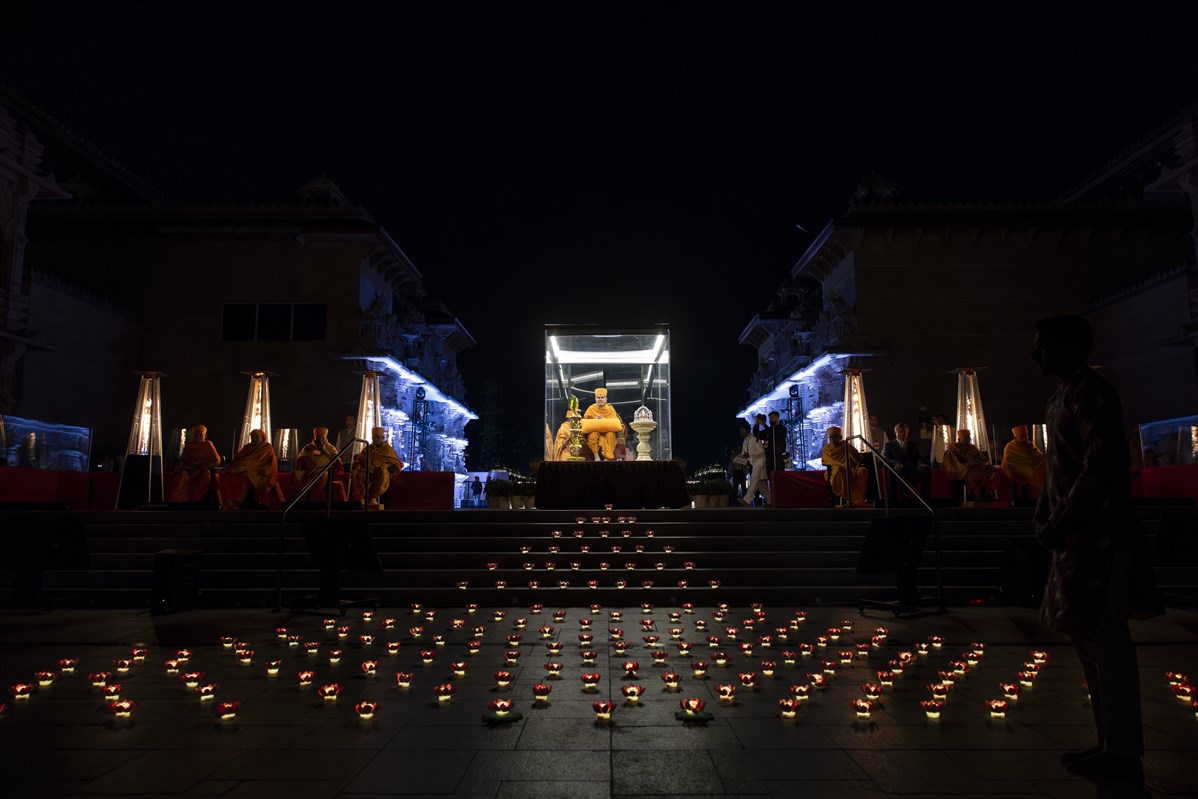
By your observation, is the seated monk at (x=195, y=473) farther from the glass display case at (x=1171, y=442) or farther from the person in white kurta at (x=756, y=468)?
the glass display case at (x=1171, y=442)

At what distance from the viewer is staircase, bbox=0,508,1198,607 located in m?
10.0

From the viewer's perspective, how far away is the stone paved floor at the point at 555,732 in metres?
3.55

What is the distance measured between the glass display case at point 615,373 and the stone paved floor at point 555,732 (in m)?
12.0

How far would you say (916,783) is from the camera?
3561 millimetres

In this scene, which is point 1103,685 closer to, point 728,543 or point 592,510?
point 728,543

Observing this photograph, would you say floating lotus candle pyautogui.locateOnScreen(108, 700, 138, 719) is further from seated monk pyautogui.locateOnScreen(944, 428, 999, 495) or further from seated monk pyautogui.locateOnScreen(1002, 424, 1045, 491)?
seated monk pyautogui.locateOnScreen(944, 428, 999, 495)

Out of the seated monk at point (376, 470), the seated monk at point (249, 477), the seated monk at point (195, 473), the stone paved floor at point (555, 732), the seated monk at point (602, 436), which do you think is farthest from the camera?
the seated monk at point (602, 436)

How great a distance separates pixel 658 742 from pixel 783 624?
471 centimetres

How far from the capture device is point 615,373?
19531mm

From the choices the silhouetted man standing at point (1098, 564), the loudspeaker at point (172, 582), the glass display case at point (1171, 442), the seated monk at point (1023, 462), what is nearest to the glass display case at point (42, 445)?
the loudspeaker at point (172, 582)

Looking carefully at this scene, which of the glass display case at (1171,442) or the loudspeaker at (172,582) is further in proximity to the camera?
the glass display case at (1171,442)

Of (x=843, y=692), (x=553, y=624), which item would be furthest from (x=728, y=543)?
(x=843, y=692)

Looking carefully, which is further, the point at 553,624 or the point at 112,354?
the point at 112,354

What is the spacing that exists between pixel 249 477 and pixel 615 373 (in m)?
9.16
